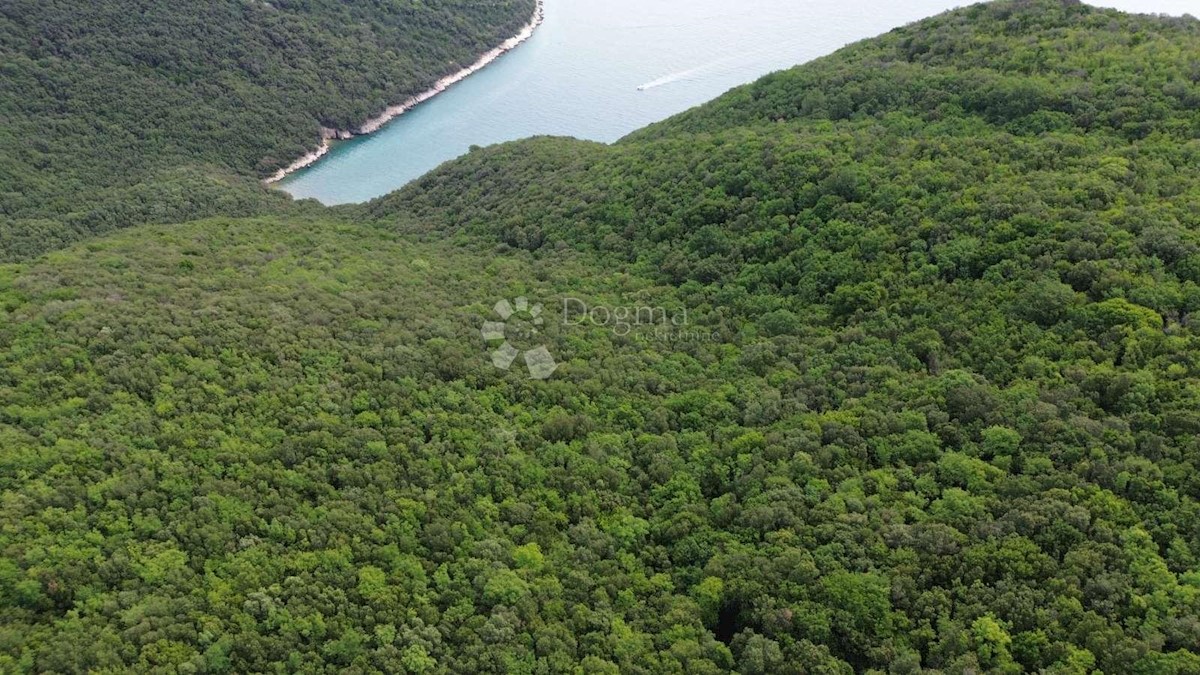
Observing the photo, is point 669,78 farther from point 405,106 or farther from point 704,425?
point 704,425

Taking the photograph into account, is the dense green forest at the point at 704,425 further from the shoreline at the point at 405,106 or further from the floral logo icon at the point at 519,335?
the shoreline at the point at 405,106

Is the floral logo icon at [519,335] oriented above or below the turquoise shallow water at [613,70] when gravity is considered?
below

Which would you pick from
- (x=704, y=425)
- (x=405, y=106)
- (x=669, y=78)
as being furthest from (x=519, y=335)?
(x=405, y=106)

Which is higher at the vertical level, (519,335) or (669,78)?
(669,78)

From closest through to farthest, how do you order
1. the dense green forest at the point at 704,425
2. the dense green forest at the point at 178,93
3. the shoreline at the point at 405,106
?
the dense green forest at the point at 704,425 < the dense green forest at the point at 178,93 < the shoreline at the point at 405,106

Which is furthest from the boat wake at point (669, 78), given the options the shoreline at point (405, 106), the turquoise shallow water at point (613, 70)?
the shoreline at point (405, 106)

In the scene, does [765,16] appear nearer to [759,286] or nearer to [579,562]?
[759,286]

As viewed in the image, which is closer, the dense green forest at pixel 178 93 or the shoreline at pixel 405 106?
the dense green forest at pixel 178 93
